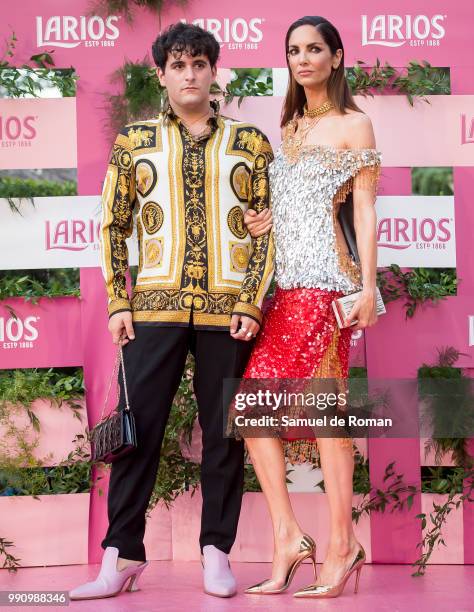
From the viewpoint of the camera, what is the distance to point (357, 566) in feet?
11.6

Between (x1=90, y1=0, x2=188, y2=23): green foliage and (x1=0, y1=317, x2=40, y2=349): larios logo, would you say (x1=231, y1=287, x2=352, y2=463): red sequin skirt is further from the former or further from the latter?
(x1=90, y1=0, x2=188, y2=23): green foliage

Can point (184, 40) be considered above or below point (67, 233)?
above

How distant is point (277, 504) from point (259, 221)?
1.00m

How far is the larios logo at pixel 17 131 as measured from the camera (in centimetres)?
430

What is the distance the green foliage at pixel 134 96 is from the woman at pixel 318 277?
84cm

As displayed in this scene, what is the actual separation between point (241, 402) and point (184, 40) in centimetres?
128

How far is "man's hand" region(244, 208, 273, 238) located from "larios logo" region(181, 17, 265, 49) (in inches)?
41.2

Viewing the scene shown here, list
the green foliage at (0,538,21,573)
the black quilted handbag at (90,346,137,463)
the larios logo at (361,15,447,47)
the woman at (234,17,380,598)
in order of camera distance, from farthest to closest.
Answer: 1. the larios logo at (361,15,447,47)
2. the green foliage at (0,538,21,573)
3. the woman at (234,17,380,598)
4. the black quilted handbag at (90,346,137,463)

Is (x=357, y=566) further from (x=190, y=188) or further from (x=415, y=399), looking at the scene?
(x=190, y=188)

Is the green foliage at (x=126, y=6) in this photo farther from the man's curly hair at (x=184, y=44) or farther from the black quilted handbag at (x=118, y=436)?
the black quilted handbag at (x=118, y=436)

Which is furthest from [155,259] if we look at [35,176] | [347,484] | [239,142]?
[35,176]

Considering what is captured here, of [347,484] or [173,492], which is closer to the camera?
[347,484]

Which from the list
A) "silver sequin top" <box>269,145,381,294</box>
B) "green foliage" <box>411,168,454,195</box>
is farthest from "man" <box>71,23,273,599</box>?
"green foliage" <box>411,168,454,195</box>

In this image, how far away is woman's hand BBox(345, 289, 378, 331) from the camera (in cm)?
350
